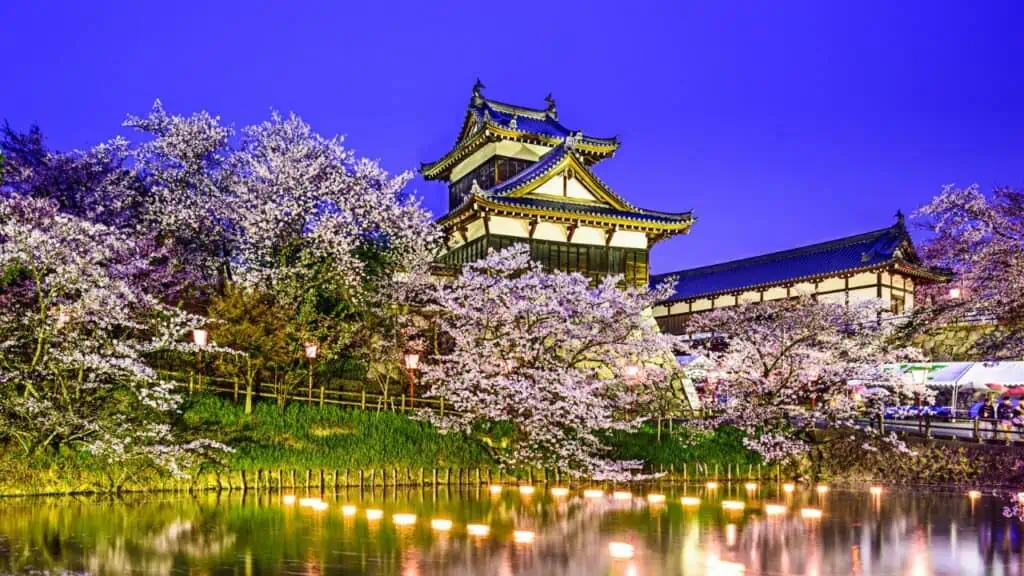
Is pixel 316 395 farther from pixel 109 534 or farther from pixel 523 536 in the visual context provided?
pixel 523 536

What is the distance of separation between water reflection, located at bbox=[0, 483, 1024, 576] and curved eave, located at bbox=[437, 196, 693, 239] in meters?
12.7

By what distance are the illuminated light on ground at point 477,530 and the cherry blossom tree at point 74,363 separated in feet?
24.3

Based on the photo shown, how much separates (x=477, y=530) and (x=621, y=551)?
10.3ft

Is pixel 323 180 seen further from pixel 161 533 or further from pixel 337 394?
pixel 161 533

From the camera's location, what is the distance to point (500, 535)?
15.5 metres

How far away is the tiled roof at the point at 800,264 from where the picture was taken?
40125 mm

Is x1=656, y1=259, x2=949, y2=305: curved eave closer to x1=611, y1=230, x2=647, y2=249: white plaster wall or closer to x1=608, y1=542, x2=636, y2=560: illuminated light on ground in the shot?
x1=611, y1=230, x2=647, y2=249: white plaster wall

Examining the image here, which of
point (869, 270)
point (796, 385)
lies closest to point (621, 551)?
point (796, 385)

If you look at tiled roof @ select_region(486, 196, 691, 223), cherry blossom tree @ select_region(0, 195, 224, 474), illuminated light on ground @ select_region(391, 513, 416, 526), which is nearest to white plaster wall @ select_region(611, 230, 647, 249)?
tiled roof @ select_region(486, 196, 691, 223)

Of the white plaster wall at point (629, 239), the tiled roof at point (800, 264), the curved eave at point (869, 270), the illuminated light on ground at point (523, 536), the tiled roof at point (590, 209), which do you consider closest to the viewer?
the illuminated light on ground at point (523, 536)

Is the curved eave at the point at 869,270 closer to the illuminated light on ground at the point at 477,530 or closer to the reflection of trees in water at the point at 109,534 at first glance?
the illuminated light on ground at the point at 477,530

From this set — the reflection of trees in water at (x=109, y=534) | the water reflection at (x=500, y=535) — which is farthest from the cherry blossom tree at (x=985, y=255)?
the reflection of trees in water at (x=109, y=534)

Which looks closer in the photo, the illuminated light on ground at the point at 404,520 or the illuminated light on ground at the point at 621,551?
the illuminated light on ground at the point at 621,551

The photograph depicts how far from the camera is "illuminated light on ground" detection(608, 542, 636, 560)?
13.7m
